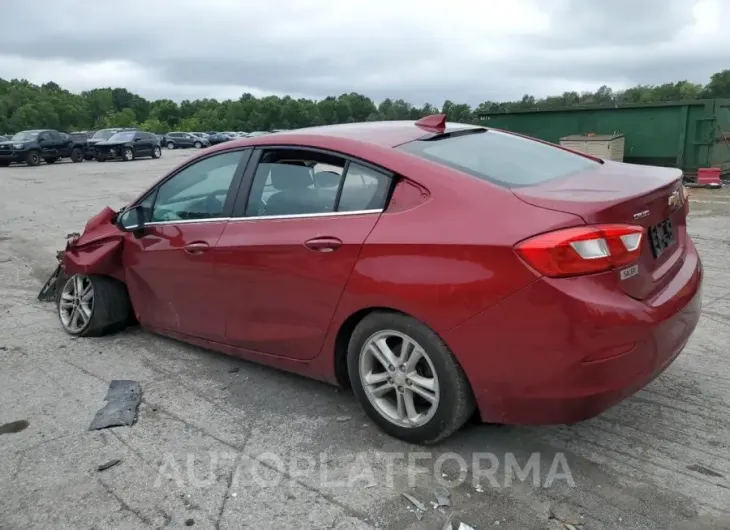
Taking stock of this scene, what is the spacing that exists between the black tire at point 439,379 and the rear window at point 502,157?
2.61 feet

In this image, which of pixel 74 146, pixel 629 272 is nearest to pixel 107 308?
pixel 629 272

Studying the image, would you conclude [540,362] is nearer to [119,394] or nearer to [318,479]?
[318,479]

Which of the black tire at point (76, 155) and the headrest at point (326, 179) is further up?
the headrest at point (326, 179)

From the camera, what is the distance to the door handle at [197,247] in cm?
388

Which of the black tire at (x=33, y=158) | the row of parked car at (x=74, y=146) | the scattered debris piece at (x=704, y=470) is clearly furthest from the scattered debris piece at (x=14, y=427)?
the black tire at (x=33, y=158)

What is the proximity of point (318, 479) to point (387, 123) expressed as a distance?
2.19 meters

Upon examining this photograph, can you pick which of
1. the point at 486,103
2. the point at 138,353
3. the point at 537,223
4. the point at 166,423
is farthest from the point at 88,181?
the point at 537,223

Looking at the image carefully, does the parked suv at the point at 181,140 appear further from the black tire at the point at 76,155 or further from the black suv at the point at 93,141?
the black tire at the point at 76,155

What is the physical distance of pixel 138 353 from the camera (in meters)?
4.60

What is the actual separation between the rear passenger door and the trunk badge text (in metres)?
1.15

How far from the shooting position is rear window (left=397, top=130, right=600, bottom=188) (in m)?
3.06

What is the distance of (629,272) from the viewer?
103 inches

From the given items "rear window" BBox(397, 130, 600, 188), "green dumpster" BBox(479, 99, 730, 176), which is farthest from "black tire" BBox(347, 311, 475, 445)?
"green dumpster" BBox(479, 99, 730, 176)

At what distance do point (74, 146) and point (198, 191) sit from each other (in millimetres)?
31638
